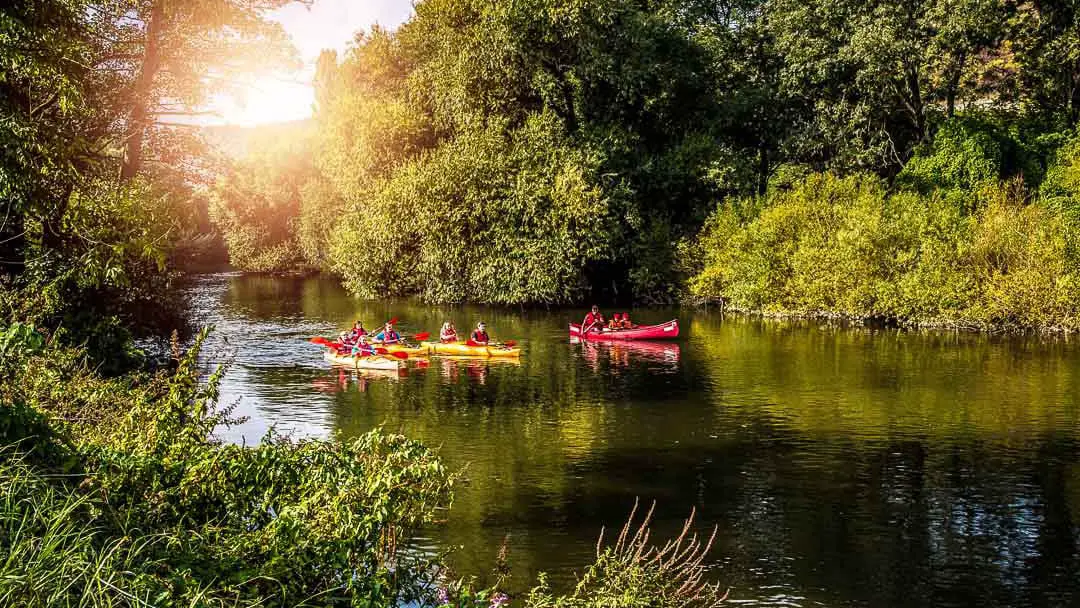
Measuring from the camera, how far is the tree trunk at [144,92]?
22266 millimetres

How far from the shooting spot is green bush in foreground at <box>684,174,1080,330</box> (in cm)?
3628

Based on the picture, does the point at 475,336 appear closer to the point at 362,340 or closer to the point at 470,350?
the point at 470,350

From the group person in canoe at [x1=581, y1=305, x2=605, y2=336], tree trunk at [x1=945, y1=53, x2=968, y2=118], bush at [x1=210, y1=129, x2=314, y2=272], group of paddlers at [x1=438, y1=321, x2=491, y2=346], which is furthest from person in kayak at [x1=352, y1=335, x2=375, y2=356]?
bush at [x1=210, y1=129, x2=314, y2=272]

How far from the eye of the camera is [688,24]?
2109 inches

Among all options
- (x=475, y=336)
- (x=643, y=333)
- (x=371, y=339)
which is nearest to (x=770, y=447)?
(x=475, y=336)

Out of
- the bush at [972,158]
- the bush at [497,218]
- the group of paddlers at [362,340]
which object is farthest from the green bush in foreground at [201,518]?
the bush at [972,158]

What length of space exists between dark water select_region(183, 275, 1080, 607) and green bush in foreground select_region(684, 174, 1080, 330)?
111 inches

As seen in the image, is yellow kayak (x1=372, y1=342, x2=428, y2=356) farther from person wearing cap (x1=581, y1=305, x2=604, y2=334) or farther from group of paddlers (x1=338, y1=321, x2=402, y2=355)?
person wearing cap (x1=581, y1=305, x2=604, y2=334)

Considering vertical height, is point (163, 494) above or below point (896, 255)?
below

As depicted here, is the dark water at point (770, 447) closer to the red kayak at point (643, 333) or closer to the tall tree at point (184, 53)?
the red kayak at point (643, 333)

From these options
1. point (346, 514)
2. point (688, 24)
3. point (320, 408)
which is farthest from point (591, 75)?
point (346, 514)

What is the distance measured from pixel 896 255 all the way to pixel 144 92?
31090mm

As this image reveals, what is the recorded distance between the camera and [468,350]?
32.3m

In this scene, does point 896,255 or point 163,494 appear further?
point 896,255
